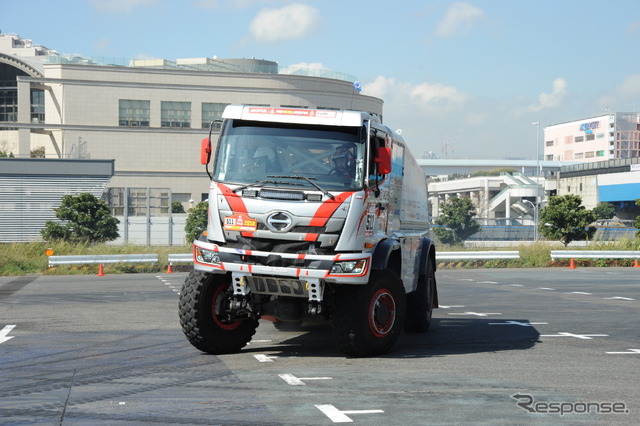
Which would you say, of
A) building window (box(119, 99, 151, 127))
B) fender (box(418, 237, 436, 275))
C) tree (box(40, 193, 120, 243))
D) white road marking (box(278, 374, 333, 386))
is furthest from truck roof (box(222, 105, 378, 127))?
building window (box(119, 99, 151, 127))

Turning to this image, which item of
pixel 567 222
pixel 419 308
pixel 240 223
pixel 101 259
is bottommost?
pixel 101 259

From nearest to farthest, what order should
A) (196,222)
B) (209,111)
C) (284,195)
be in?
1. (284,195)
2. (196,222)
3. (209,111)

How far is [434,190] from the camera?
484 ft

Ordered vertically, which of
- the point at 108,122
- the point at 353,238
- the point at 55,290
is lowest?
the point at 55,290

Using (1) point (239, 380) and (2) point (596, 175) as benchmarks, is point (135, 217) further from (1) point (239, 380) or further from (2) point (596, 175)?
(2) point (596, 175)

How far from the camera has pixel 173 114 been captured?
275ft

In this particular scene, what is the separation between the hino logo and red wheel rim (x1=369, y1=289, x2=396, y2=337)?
55.1 inches

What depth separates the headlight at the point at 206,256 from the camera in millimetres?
10594

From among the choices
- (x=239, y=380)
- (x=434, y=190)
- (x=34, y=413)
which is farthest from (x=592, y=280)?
(x=434, y=190)

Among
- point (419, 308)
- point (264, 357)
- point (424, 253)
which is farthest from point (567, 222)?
point (264, 357)

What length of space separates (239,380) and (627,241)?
119ft

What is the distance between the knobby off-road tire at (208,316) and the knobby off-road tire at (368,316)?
144cm

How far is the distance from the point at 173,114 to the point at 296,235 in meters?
75.6

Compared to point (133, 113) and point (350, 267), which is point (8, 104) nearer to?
point (133, 113)
